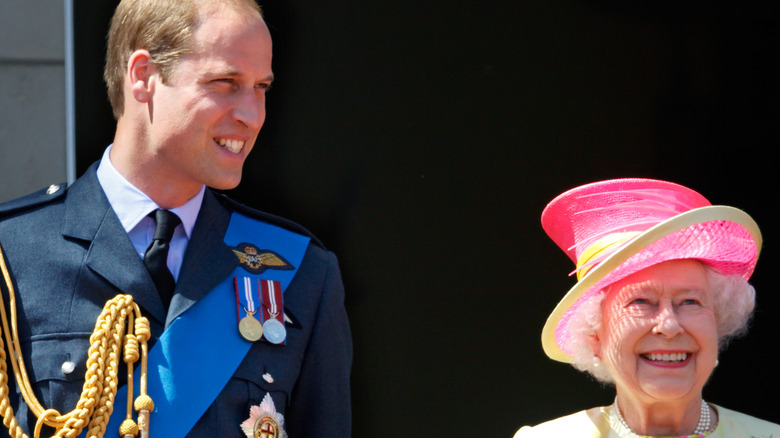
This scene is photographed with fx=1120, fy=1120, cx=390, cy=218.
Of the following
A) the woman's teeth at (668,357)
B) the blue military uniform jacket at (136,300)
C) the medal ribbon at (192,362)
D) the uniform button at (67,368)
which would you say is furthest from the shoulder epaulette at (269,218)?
the woman's teeth at (668,357)

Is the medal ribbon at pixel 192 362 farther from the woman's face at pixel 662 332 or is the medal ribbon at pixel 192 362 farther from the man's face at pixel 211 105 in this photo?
the woman's face at pixel 662 332

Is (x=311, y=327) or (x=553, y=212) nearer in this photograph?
(x=311, y=327)

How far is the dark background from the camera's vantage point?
3479 mm

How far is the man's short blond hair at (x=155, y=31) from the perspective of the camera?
2283mm

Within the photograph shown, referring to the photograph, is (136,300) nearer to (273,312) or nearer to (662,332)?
(273,312)

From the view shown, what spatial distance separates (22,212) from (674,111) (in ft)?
7.24

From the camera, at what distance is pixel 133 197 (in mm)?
2316

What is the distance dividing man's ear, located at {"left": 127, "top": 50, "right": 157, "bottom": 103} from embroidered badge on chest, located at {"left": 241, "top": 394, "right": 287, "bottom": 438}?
0.67 m

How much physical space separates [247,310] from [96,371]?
1.17 feet

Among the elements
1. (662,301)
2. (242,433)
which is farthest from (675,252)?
(242,433)

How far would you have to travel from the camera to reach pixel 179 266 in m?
2.33

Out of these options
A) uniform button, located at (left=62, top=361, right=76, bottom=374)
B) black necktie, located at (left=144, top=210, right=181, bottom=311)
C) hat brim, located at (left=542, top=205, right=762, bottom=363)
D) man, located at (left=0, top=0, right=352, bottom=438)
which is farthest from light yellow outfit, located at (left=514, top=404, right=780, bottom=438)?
uniform button, located at (left=62, top=361, right=76, bottom=374)

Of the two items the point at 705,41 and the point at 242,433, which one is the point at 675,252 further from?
the point at 705,41

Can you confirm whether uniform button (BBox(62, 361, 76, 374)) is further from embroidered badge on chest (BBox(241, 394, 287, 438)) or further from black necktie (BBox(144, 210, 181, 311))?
embroidered badge on chest (BBox(241, 394, 287, 438))
